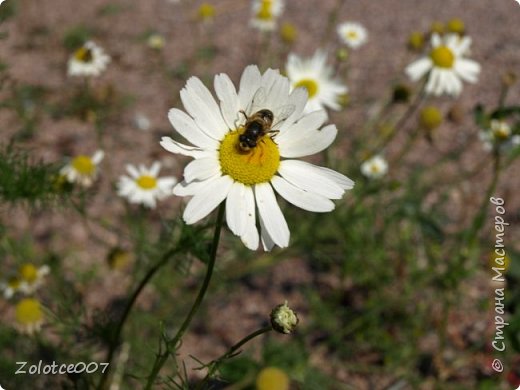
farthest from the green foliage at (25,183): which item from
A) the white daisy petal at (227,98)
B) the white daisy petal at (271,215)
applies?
the white daisy petal at (271,215)

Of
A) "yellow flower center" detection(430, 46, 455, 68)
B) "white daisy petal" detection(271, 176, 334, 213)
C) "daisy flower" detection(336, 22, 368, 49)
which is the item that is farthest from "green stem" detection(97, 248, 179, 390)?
"daisy flower" detection(336, 22, 368, 49)

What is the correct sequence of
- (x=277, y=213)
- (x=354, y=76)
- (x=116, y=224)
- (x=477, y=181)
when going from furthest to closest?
(x=354, y=76) < (x=477, y=181) < (x=116, y=224) < (x=277, y=213)

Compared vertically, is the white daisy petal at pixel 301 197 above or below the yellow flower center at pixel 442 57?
below

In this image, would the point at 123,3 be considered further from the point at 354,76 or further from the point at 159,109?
the point at 354,76

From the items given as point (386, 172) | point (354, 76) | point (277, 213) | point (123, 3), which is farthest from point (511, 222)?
point (123, 3)

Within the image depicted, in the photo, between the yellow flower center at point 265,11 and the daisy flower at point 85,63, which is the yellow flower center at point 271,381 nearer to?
the daisy flower at point 85,63

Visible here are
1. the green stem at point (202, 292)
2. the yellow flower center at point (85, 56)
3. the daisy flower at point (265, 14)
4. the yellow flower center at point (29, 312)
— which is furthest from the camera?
the daisy flower at point (265, 14)

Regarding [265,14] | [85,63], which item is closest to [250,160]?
[85,63]
